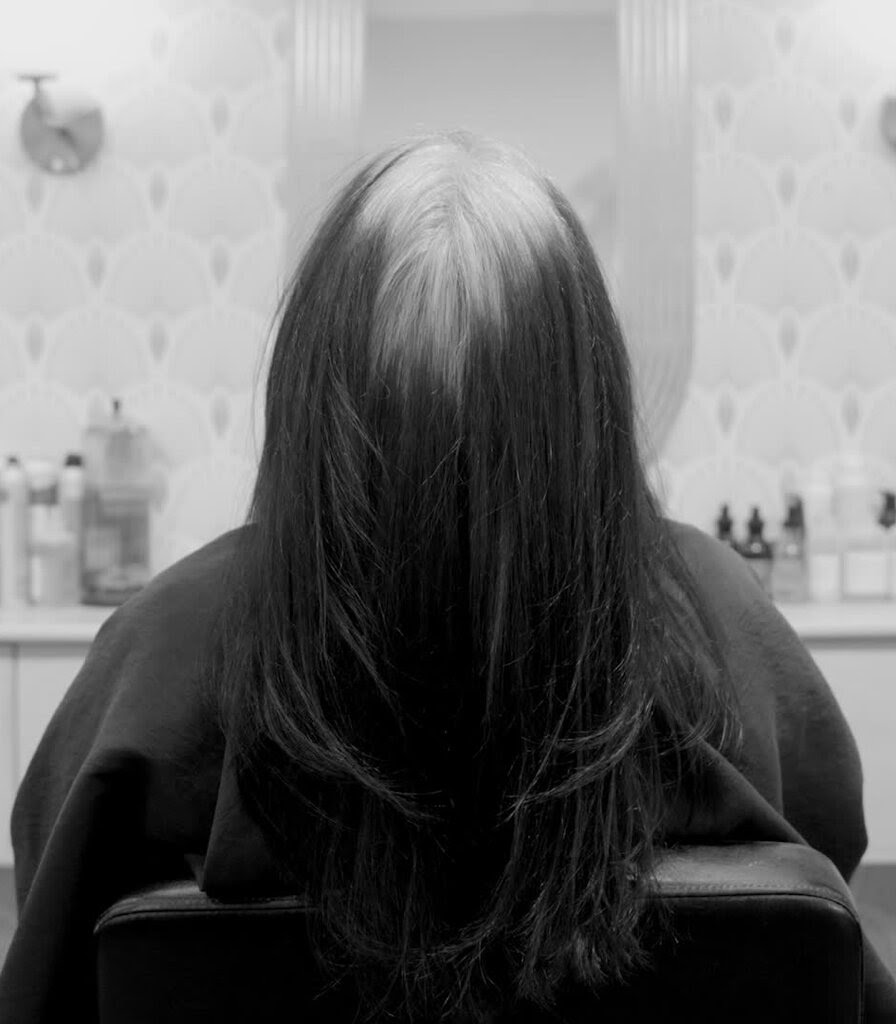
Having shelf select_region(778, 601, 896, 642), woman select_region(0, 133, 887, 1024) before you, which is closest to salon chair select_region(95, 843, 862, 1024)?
woman select_region(0, 133, 887, 1024)

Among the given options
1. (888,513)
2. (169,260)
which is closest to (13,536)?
(169,260)

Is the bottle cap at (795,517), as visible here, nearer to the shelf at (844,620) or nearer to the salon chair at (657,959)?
the shelf at (844,620)

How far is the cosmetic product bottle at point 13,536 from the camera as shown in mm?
2598

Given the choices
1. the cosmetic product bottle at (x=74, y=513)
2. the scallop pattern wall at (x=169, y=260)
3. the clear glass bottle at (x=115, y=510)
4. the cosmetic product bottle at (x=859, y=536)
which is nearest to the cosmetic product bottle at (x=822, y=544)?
the cosmetic product bottle at (x=859, y=536)

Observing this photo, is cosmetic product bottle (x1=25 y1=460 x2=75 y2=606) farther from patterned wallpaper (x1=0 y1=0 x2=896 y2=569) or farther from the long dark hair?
the long dark hair

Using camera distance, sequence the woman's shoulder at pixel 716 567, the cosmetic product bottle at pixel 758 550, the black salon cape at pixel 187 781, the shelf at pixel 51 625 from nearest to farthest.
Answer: the black salon cape at pixel 187 781
the woman's shoulder at pixel 716 567
the shelf at pixel 51 625
the cosmetic product bottle at pixel 758 550

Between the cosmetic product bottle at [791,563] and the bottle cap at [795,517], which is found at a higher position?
the bottle cap at [795,517]

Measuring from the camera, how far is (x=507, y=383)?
806 millimetres

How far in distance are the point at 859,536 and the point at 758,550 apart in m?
0.27

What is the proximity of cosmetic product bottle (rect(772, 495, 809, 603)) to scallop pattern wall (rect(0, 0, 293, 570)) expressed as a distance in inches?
43.9

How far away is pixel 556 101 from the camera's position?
A: 2615 millimetres

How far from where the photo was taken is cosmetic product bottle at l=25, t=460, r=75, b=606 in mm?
2578

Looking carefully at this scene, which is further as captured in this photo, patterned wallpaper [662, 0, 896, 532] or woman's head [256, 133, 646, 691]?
patterned wallpaper [662, 0, 896, 532]

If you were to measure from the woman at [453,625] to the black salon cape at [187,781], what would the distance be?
0.02m
